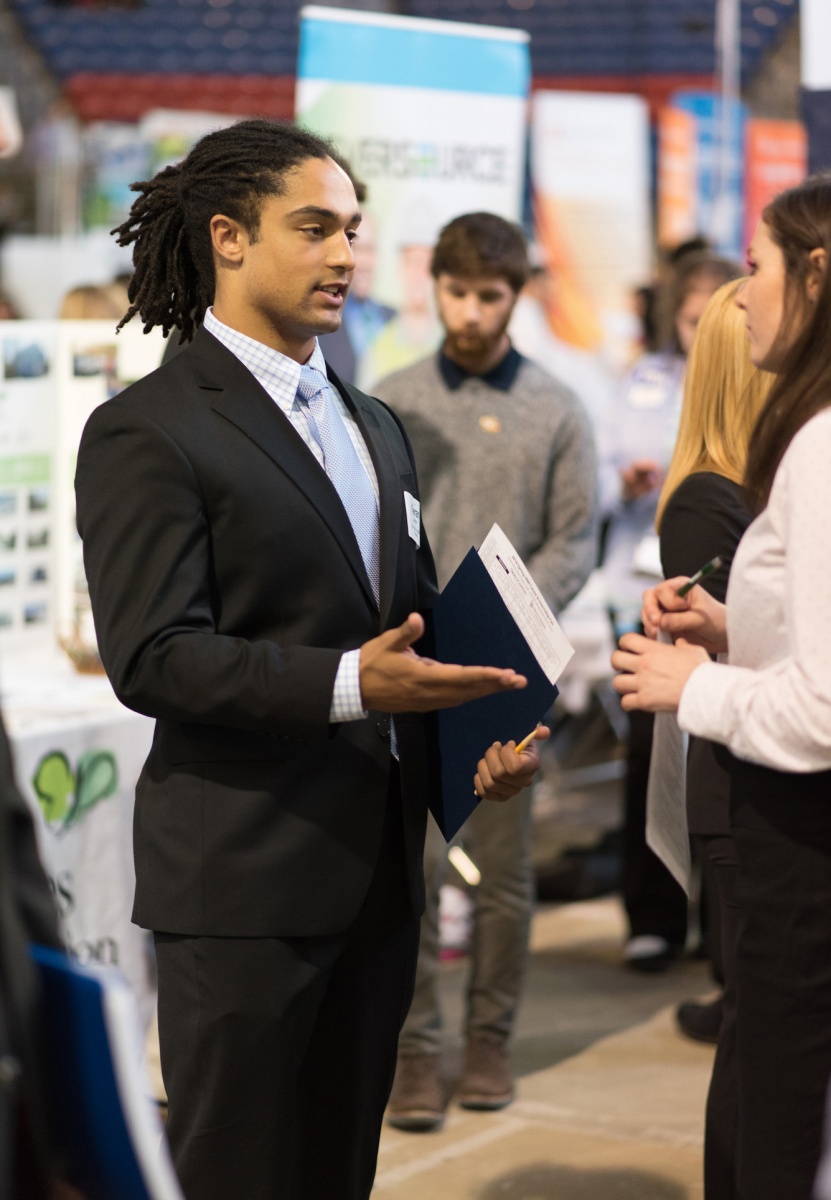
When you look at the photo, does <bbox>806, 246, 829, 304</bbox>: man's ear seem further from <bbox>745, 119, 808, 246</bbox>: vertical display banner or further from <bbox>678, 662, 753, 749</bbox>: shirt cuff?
<bbox>745, 119, 808, 246</bbox>: vertical display banner

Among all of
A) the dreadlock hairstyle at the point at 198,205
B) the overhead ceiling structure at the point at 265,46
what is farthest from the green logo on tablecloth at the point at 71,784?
the overhead ceiling structure at the point at 265,46

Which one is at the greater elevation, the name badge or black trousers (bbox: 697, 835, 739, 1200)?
the name badge

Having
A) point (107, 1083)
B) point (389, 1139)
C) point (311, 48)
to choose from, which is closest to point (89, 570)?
point (107, 1083)

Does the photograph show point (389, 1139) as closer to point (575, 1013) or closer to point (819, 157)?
point (575, 1013)

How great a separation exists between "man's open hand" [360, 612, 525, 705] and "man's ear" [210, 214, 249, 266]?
1.80ft

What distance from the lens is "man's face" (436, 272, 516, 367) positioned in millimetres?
3533

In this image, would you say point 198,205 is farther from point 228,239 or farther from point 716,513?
point 716,513

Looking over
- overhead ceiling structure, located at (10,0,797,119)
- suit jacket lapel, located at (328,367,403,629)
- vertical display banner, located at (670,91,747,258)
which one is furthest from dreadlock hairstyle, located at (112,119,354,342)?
overhead ceiling structure, located at (10,0,797,119)

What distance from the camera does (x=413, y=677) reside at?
1681 mm

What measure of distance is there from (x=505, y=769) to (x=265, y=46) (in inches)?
630

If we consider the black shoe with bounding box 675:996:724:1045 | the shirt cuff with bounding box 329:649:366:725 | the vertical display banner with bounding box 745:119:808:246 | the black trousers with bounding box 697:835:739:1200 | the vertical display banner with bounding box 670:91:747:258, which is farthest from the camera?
the vertical display banner with bounding box 670:91:747:258

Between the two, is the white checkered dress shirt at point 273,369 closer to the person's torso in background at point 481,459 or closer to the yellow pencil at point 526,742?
the yellow pencil at point 526,742

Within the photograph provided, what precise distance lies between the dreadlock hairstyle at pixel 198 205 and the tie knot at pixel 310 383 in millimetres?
180

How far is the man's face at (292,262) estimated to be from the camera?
1902 millimetres
